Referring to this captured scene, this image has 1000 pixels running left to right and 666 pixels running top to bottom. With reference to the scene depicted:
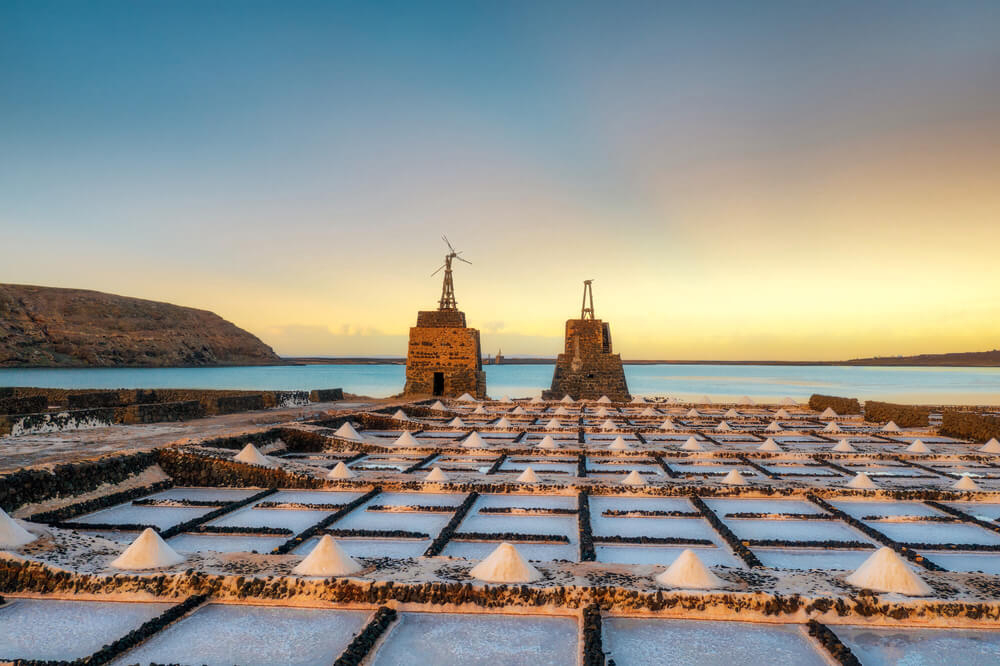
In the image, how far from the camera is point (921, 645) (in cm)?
237

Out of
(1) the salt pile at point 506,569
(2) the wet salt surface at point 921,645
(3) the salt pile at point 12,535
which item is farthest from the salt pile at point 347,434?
(2) the wet salt surface at point 921,645

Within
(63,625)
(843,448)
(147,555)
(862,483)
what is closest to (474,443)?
(862,483)

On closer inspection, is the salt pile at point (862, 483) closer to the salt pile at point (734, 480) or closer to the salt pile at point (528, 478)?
the salt pile at point (734, 480)

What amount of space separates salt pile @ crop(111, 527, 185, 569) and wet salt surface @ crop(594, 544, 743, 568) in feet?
8.00

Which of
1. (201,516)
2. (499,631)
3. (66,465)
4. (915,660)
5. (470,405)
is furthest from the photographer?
(470,405)

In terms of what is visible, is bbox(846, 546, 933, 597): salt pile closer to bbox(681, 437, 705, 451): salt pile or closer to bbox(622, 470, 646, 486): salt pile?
bbox(622, 470, 646, 486): salt pile

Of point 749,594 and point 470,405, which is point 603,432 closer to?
point 470,405

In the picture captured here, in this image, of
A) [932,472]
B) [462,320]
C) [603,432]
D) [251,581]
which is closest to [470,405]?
[603,432]

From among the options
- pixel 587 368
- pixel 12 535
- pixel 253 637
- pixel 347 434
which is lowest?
pixel 253 637

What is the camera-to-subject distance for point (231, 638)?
239 centimetres

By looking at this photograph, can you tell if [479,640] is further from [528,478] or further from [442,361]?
[442,361]

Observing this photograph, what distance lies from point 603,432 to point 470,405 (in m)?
4.84

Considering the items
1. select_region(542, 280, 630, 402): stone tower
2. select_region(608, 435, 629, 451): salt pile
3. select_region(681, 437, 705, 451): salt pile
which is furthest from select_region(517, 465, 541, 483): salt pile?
select_region(542, 280, 630, 402): stone tower

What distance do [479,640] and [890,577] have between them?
6.49ft
